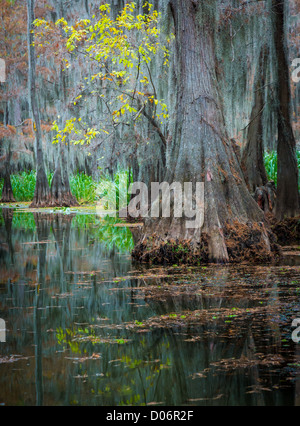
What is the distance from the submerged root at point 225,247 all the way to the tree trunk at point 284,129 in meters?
2.93

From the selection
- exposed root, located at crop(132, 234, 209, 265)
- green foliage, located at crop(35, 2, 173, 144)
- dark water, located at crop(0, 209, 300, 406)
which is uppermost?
green foliage, located at crop(35, 2, 173, 144)

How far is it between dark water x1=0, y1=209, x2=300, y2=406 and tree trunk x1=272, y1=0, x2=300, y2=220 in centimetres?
392

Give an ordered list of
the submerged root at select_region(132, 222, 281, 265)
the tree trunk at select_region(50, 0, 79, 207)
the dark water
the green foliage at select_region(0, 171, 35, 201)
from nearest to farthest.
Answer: the dark water
the submerged root at select_region(132, 222, 281, 265)
the tree trunk at select_region(50, 0, 79, 207)
the green foliage at select_region(0, 171, 35, 201)

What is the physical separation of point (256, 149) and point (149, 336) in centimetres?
912

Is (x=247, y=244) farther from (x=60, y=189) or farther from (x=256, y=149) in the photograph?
(x=60, y=189)

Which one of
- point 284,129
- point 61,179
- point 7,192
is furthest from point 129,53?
point 7,192

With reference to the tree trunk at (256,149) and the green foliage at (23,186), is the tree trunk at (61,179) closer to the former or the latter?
the green foliage at (23,186)

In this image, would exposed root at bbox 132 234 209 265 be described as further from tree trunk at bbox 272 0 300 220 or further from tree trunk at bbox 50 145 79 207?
tree trunk at bbox 50 145 79 207

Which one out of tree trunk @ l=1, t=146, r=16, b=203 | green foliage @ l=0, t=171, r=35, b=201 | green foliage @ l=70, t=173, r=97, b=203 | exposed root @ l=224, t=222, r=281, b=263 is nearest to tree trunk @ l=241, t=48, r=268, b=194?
exposed root @ l=224, t=222, r=281, b=263

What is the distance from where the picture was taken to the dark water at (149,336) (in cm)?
305

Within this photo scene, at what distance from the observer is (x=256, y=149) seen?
12703mm

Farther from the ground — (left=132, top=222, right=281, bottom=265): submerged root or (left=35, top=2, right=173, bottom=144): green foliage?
(left=35, top=2, right=173, bottom=144): green foliage

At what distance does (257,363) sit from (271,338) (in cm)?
57

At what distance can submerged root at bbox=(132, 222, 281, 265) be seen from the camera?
8.03m
